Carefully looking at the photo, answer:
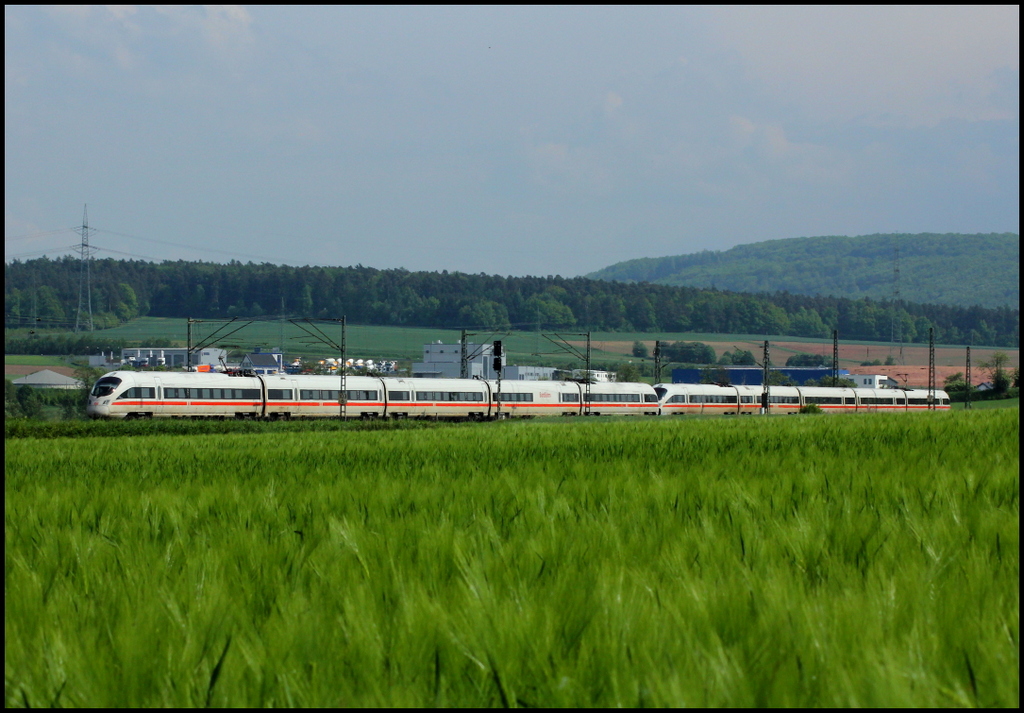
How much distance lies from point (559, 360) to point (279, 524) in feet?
560

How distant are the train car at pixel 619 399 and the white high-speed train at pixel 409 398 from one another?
72 millimetres

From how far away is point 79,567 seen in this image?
451 cm

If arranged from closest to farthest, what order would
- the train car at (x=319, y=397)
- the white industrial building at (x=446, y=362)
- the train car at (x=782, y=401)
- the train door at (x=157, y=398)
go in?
the train door at (x=157, y=398) → the train car at (x=319, y=397) → the train car at (x=782, y=401) → the white industrial building at (x=446, y=362)

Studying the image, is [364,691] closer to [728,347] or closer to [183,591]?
[183,591]

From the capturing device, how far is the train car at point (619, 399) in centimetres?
6862

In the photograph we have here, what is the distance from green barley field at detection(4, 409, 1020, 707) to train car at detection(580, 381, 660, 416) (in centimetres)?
6147

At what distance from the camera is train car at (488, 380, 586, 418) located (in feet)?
216

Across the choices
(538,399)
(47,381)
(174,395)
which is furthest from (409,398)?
(47,381)

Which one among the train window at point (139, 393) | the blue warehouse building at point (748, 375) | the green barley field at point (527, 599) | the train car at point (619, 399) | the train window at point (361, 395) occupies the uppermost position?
the green barley field at point (527, 599)

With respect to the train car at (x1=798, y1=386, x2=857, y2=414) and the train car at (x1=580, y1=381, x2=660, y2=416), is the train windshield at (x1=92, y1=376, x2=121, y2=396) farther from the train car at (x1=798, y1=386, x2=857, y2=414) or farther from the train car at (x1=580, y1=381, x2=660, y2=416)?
the train car at (x1=798, y1=386, x2=857, y2=414)

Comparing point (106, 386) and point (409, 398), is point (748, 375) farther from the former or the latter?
point (106, 386)

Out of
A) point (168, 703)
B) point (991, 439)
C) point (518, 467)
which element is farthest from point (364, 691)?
point (991, 439)

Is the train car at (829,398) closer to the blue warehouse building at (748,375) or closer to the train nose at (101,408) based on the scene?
the blue warehouse building at (748,375)

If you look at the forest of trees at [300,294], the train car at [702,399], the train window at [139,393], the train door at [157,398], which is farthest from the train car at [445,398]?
the forest of trees at [300,294]
